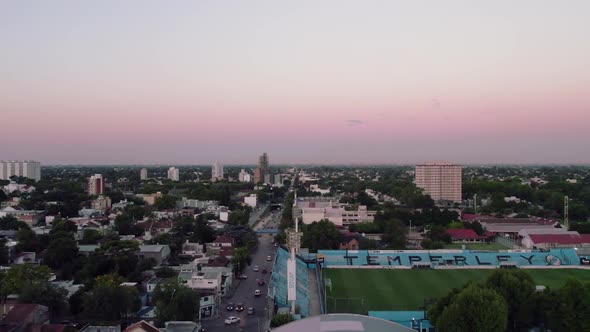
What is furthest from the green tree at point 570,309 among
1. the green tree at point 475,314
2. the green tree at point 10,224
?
the green tree at point 10,224

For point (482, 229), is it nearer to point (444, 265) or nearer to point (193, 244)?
point (444, 265)

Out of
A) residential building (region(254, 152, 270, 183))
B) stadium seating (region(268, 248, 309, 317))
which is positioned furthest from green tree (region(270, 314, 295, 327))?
residential building (region(254, 152, 270, 183))

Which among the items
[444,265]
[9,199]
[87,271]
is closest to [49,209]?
[9,199]

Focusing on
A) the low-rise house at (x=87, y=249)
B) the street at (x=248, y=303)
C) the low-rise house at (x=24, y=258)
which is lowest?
the street at (x=248, y=303)

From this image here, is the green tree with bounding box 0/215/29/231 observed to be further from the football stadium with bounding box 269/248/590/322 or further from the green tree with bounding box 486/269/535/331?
the green tree with bounding box 486/269/535/331

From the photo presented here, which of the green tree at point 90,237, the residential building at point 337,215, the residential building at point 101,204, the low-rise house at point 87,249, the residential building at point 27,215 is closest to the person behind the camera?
the low-rise house at point 87,249

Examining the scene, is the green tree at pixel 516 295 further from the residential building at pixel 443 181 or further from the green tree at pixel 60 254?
the residential building at pixel 443 181
